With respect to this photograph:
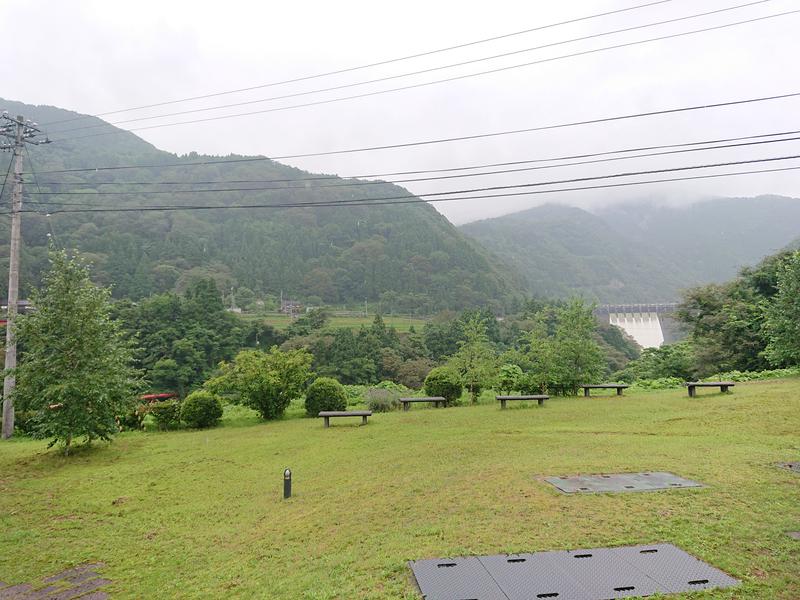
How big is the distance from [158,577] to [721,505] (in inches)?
255

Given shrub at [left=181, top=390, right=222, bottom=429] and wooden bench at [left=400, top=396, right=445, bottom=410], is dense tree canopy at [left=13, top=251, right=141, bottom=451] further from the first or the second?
wooden bench at [left=400, top=396, right=445, bottom=410]

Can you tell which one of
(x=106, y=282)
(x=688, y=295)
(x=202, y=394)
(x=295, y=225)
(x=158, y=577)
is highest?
(x=295, y=225)

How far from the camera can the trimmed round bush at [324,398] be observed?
15797 millimetres

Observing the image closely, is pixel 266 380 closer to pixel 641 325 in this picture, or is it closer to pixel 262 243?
pixel 262 243

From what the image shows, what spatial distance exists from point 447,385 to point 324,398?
4476mm

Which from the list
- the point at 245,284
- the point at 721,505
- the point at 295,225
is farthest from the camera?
the point at 295,225

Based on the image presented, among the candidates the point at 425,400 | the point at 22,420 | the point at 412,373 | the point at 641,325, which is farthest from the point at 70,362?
the point at 641,325

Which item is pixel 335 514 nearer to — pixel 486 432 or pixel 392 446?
pixel 392 446

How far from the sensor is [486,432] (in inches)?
450

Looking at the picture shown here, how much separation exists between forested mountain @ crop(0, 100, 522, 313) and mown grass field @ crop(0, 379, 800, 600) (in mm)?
59920

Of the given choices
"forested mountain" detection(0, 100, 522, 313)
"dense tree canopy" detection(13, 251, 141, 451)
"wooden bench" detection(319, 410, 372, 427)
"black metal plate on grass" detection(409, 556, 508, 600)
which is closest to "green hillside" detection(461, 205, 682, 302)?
"forested mountain" detection(0, 100, 522, 313)

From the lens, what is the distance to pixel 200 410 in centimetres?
1477

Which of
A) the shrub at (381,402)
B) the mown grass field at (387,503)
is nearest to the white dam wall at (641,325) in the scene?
the shrub at (381,402)

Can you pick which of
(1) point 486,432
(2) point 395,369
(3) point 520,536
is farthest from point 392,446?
(2) point 395,369
